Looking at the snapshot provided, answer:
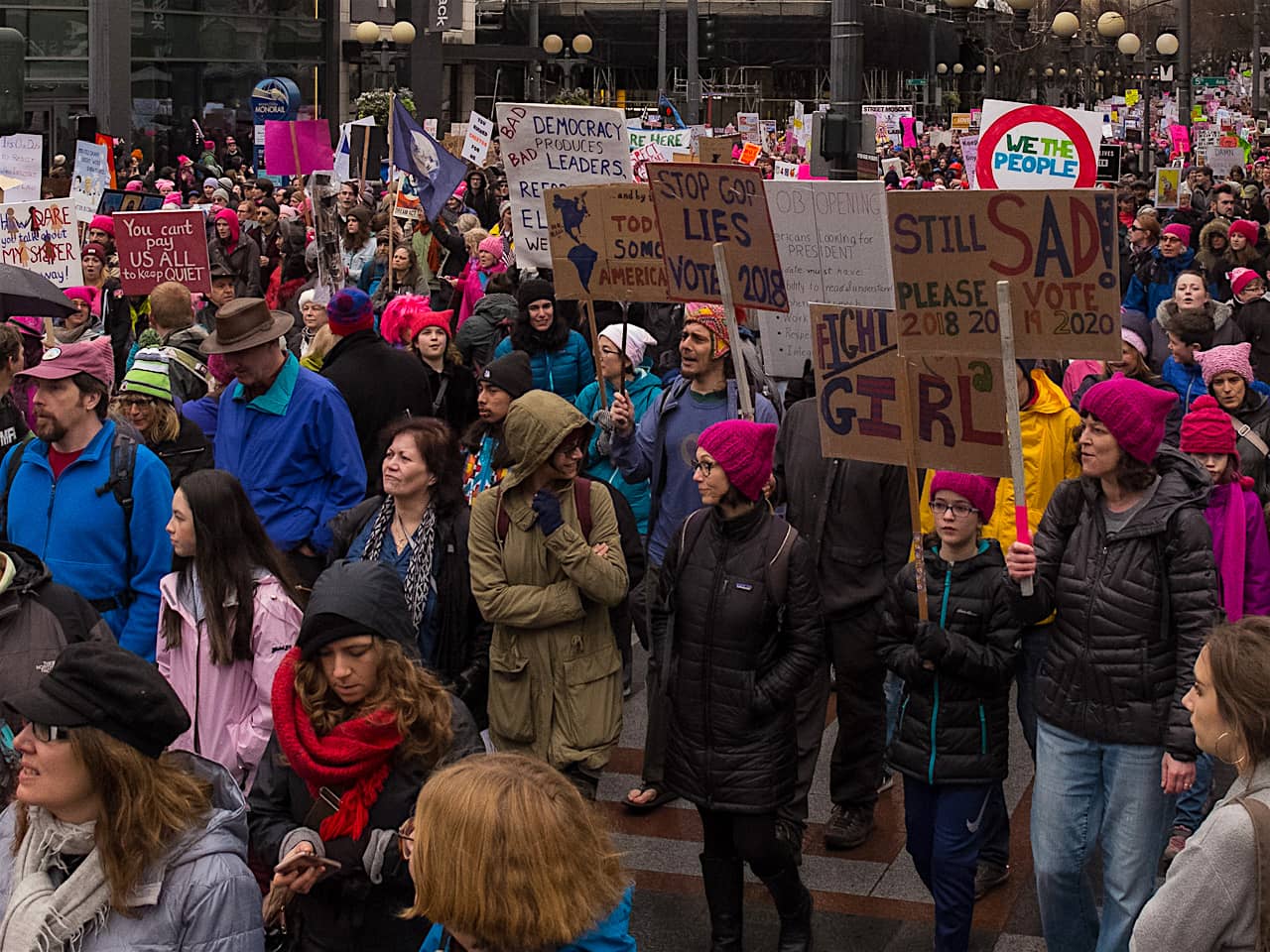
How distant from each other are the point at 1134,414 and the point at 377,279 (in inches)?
390

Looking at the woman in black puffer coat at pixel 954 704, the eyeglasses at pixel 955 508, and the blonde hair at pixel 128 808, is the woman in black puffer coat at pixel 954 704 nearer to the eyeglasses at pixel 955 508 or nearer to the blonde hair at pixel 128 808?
the eyeglasses at pixel 955 508

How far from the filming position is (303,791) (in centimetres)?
428

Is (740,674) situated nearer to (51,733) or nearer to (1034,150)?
(51,733)

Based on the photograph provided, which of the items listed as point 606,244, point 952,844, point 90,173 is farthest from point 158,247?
point 952,844

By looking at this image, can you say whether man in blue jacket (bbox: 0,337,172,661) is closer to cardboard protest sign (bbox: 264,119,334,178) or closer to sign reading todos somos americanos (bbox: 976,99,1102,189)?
sign reading todos somos americanos (bbox: 976,99,1102,189)

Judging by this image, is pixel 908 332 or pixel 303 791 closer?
pixel 303 791

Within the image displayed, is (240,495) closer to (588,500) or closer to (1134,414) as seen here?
(588,500)

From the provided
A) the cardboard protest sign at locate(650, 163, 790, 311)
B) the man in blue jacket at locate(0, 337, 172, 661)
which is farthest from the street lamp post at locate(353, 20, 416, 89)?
the man in blue jacket at locate(0, 337, 172, 661)

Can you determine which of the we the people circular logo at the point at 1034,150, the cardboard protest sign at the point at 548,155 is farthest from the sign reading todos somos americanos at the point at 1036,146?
the cardboard protest sign at the point at 548,155


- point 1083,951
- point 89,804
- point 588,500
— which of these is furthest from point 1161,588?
point 89,804

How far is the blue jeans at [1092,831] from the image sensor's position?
204 inches

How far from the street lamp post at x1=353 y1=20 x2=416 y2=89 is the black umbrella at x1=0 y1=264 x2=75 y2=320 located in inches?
1072

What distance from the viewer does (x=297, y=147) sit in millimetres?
18234

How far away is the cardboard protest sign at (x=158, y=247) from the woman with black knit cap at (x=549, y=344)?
234 centimetres
